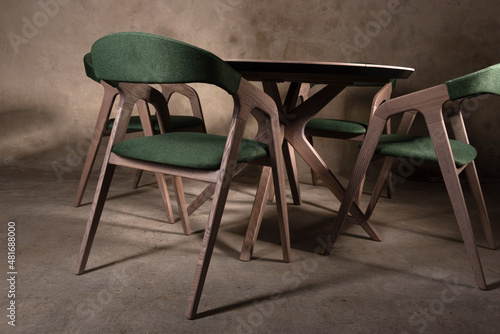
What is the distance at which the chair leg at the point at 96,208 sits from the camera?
180 centimetres

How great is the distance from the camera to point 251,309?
1.61 metres

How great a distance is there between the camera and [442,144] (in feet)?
6.19

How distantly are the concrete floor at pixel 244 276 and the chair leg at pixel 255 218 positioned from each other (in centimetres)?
6

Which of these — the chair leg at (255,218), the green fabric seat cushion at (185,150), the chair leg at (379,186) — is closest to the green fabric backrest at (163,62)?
the green fabric seat cushion at (185,150)

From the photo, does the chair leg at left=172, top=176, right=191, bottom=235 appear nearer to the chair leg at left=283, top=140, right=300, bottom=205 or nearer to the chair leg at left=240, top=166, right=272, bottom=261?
the chair leg at left=240, top=166, right=272, bottom=261

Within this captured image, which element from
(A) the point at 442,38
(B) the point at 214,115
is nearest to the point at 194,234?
(B) the point at 214,115

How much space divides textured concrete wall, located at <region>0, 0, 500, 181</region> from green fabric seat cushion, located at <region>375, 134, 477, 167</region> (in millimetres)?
1871

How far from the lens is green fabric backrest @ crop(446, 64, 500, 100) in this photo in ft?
5.80

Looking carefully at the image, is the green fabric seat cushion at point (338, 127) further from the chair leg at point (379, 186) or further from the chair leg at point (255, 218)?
the chair leg at point (255, 218)

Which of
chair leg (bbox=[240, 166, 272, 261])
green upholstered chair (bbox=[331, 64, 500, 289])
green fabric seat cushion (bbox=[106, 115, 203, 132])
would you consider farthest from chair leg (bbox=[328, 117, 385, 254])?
green fabric seat cushion (bbox=[106, 115, 203, 132])

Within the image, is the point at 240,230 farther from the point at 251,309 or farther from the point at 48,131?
the point at 48,131

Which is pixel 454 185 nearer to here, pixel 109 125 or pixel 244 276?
pixel 244 276

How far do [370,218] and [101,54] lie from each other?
→ 1.92m

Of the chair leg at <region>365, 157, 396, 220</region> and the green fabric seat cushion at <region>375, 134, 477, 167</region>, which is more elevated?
the green fabric seat cushion at <region>375, 134, 477, 167</region>
